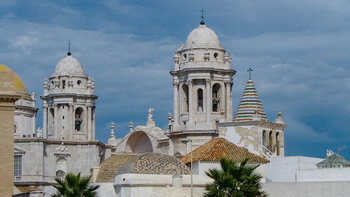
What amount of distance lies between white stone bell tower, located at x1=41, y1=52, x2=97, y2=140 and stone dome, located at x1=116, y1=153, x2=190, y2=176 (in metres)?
32.8

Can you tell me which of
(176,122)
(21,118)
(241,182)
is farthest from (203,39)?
(241,182)

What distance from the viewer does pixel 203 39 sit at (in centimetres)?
8800

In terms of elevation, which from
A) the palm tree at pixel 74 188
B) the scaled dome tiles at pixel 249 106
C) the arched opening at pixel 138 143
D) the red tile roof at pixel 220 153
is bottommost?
the palm tree at pixel 74 188

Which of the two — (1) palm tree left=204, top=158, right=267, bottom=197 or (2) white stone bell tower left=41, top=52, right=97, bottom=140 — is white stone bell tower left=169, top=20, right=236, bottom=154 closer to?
(2) white stone bell tower left=41, top=52, right=97, bottom=140

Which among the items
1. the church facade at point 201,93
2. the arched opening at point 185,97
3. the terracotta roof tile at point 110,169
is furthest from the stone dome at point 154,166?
the arched opening at point 185,97

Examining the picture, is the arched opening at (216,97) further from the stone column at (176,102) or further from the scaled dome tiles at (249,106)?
the scaled dome tiles at (249,106)

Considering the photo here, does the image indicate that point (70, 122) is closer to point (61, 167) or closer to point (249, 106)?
point (61, 167)

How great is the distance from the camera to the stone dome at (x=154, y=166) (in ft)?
210

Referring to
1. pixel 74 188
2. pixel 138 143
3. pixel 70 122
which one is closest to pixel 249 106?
pixel 138 143

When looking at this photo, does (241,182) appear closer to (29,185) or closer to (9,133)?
(9,133)

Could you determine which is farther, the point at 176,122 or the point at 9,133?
the point at 176,122

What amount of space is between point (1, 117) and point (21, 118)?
163 ft

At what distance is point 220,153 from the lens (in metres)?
69.8

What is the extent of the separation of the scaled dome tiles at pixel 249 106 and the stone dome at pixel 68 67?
74.4 feet
